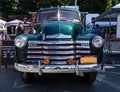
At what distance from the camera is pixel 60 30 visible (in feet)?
31.2

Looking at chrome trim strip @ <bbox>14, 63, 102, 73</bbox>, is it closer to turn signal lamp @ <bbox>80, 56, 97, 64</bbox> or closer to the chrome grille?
turn signal lamp @ <bbox>80, 56, 97, 64</bbox>

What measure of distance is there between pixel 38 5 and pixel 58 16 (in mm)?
35151

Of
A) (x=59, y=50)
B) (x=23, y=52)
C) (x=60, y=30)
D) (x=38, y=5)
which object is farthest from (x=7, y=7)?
(x=59, y=50)

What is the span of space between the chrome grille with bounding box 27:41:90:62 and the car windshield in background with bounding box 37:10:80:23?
1.80 meters

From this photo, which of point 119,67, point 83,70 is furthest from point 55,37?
point 119,67

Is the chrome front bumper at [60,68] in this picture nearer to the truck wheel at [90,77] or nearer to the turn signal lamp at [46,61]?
the turn signal lamp at [46,61]

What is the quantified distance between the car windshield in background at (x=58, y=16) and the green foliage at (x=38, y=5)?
33.3 m

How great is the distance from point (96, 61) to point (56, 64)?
1.01 meters

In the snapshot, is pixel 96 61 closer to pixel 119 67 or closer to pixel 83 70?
pixel 83 70

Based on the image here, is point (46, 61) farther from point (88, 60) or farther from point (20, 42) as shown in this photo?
point (88, 60)

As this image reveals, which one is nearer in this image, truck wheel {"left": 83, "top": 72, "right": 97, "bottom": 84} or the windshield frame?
truck wheel {"left": 83, "top": 72, "right": 97, "bottom": 84}

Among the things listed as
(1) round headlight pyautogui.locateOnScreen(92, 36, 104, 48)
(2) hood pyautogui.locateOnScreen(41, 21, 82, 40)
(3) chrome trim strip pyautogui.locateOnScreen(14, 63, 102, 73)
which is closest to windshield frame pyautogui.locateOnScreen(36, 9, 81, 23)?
(2) hood pyautogui.locateOnScreen(41, 21, 82, 40)

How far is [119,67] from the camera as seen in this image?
14.3 meters

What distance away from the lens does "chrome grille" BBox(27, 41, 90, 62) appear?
357 inches
